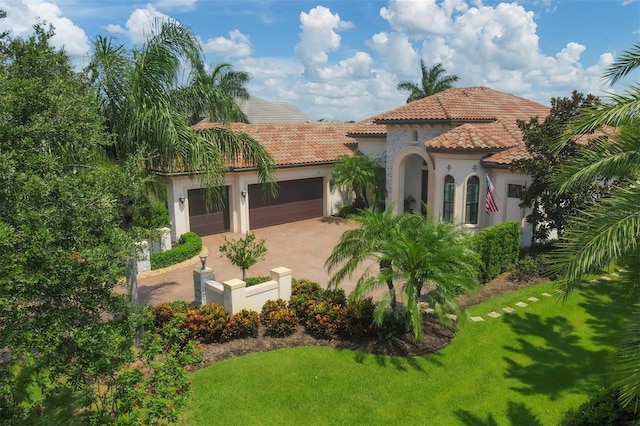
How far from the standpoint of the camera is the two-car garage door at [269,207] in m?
23.1

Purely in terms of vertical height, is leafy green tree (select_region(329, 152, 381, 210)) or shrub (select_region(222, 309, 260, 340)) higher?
leafy green tree (select_region(329, 152, 381, 210))

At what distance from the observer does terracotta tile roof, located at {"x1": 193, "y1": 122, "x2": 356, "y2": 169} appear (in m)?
26.1

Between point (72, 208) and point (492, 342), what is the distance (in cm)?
997

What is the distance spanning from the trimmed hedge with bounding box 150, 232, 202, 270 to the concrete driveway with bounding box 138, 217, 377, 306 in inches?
17.9

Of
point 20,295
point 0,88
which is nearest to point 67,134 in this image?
point 0,88

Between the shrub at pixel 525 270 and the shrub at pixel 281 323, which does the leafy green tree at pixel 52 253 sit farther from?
the shrub at pixel 525 270

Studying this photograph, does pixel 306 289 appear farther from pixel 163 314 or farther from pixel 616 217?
pixel 616 217

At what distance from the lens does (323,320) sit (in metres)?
Result: 11.8

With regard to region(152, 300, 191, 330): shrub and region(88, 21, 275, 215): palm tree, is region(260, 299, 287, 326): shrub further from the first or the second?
region(88, 21, 275, 215): palm tree

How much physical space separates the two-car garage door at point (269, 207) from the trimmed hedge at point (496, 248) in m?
12.6

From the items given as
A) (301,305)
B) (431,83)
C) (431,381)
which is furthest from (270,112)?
(431,381)

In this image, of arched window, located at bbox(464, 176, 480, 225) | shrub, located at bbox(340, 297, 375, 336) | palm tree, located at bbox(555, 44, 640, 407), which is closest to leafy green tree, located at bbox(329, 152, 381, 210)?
arched window, located at bbox(464, 176, 480, 225)

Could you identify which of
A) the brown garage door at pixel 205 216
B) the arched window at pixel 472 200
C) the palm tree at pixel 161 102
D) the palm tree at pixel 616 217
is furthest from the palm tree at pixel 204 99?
the arched window at pixel 472 200

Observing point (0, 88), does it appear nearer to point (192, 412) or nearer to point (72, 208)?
point (72, 208)
